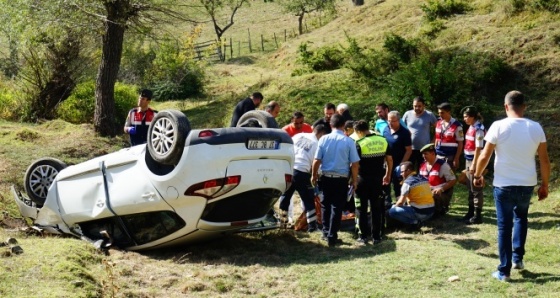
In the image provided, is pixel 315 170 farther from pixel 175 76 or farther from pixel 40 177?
pixel 175 76

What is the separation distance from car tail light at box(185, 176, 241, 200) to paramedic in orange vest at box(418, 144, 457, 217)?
152 inches

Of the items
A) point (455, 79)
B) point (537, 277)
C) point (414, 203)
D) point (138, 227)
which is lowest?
point (537, 277)

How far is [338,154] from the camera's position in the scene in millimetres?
8547

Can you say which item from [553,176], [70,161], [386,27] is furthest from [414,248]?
[386,27]

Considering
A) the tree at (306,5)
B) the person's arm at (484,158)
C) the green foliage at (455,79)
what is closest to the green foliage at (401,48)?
the green foliage at (455,79)

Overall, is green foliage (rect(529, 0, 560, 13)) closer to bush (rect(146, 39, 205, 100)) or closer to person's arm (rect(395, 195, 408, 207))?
person's arm (rect(395, 195, 408, 207))

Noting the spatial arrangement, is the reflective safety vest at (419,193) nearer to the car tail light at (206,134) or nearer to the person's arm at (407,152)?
→ the person's arm at (407,152)

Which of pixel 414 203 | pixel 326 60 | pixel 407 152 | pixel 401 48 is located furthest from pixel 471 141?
pixel 326 60

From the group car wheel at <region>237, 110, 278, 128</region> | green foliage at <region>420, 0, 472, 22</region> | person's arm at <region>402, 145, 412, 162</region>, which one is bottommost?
person's arm at <region>402, 145, 412, 162</region>

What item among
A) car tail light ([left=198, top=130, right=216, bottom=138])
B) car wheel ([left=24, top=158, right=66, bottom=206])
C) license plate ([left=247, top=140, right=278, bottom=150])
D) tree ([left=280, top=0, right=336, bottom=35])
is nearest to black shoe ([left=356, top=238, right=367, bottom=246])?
license plate ([left=247, top=140, right=278, bottom=150])

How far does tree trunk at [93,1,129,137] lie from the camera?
54.7ft

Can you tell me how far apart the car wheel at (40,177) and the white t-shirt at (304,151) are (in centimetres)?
322

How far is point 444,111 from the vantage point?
10.5 metres

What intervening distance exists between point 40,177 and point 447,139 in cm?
604
